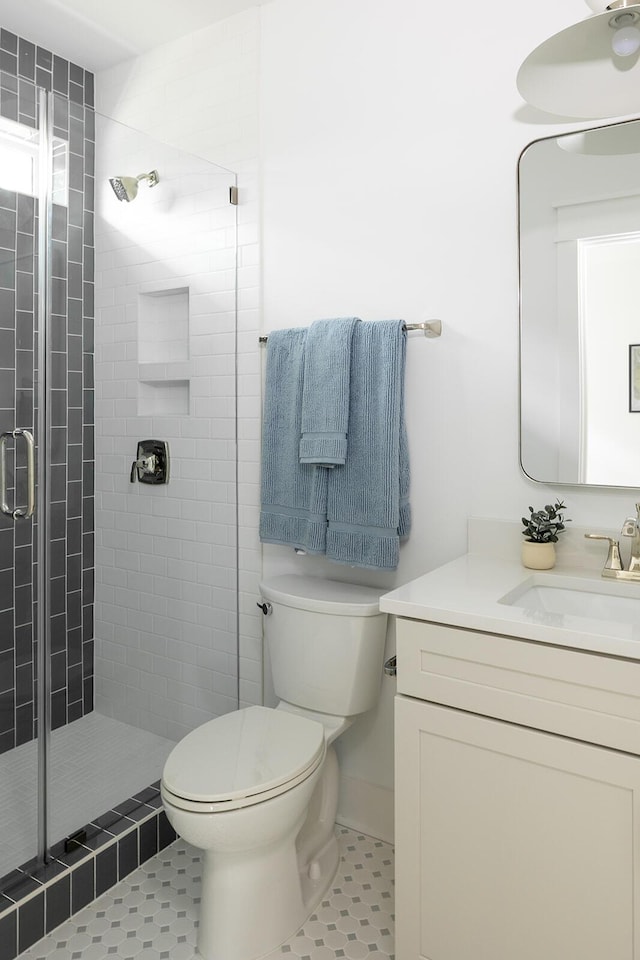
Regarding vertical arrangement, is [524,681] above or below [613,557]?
below

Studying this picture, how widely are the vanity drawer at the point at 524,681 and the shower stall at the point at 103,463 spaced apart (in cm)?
96

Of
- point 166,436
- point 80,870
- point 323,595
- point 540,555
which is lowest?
point 80,870

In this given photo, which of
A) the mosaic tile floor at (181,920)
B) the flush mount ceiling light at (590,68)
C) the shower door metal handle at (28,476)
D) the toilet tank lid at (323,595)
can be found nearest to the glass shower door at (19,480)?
the shower door metal handle at (28,476)

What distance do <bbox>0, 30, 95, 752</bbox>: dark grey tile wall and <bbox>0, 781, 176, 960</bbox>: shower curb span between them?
0.31 meters

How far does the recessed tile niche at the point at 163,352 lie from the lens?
6.82 ft

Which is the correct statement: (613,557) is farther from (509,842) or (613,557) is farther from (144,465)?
(144,465)

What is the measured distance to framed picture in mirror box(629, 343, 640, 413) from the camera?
1.60 metres

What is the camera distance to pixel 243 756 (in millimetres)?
1611

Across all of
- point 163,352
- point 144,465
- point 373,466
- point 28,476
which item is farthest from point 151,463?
point 373,466

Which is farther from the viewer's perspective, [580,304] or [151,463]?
[151,463]

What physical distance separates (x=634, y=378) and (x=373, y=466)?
699mm

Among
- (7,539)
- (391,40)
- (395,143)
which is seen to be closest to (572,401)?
(395,143)

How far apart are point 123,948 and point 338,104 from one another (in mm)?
2372

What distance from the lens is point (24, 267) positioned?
1625 mm
